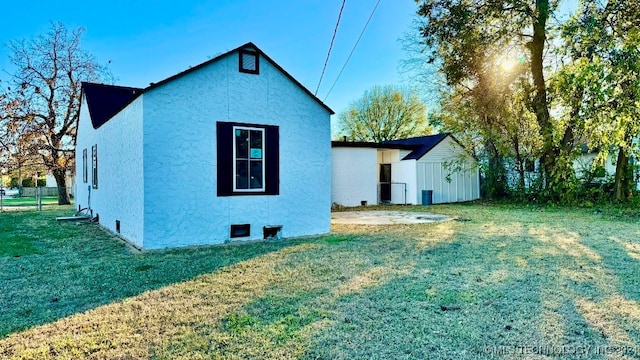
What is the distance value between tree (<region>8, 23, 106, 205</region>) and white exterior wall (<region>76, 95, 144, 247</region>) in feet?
36.6

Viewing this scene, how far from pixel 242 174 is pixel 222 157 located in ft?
1.77

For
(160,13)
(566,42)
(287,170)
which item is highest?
(160,13)

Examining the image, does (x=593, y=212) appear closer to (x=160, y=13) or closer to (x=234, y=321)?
(x=234, y=321)

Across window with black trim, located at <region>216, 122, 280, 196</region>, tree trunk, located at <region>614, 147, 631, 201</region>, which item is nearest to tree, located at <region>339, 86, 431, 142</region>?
tree trunk, located at <region>614, 147, 631, 201</region>

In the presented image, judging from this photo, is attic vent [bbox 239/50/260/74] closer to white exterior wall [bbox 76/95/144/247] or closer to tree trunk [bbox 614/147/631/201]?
white exterior wall [bbox 76/95/144/247]

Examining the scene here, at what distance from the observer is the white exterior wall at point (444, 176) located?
56.6ft

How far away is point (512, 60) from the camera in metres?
15.6

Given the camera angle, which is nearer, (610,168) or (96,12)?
(96,12)

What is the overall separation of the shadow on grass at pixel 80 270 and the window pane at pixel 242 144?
1820 mm

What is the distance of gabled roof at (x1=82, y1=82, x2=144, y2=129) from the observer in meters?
11.5

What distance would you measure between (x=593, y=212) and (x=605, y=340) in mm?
11375

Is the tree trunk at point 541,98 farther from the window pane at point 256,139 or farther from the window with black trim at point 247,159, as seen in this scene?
the window pane at point 256,139

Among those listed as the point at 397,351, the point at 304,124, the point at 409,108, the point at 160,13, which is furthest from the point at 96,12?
the point at 409,108

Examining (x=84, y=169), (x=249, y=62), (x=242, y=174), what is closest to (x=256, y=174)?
(x=242, y=174)
